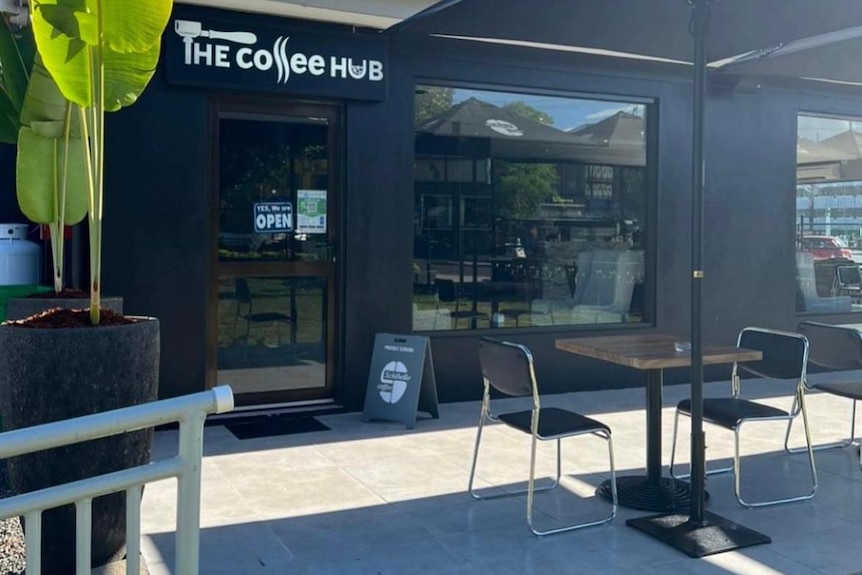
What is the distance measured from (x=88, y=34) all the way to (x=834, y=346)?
437cm

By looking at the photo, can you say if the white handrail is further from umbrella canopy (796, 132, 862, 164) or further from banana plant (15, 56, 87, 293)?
umbrella canopy (796, 132, 862, 164)

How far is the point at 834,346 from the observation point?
5.10 m

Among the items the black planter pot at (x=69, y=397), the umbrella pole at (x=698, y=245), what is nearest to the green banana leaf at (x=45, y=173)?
the black planter pot at (x=69, y=397)

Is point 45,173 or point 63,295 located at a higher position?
point 45,173

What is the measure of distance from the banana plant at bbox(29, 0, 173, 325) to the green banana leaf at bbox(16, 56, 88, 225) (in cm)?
47

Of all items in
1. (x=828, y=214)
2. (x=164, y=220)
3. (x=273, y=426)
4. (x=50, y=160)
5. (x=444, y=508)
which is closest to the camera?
(x=50, y=160)

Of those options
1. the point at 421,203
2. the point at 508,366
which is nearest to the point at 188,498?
the point at 508,366

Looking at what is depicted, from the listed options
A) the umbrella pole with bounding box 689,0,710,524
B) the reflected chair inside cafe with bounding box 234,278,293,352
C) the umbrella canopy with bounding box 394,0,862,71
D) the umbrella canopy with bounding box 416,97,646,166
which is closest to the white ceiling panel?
the umbrella canopy with bounding box 394,0,862,71

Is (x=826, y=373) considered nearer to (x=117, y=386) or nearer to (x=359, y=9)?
(x=359, y=9)

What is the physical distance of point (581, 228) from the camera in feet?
24.3

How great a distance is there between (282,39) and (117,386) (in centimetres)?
348

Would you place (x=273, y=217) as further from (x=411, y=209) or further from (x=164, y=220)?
(x=411, y=209)

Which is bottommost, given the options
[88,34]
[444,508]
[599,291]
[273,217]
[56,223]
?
[444,508]

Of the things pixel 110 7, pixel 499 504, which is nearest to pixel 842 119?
pixel 499 504
